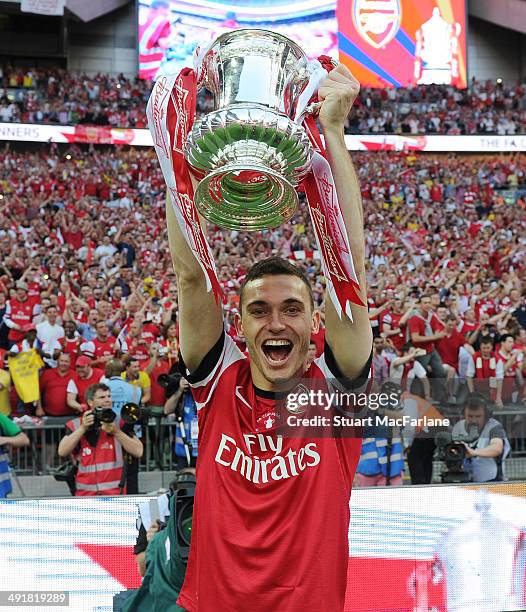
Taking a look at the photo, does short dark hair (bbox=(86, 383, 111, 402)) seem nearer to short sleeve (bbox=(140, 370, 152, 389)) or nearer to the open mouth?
short sleeve (bbox=(140, 370, 152, 389))

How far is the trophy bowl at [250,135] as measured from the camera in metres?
1.81

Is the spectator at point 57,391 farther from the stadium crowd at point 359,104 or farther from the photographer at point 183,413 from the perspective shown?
the stadium crowd at point 359,104

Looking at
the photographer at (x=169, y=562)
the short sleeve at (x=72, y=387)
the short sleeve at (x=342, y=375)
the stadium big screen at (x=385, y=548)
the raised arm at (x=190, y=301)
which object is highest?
the raised arm at (x=190, y=301)

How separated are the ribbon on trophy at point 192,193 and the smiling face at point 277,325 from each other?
0.09 m

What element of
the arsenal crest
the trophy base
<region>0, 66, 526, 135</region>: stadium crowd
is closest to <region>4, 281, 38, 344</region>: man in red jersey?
the trophy base

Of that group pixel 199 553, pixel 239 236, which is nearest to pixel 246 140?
pixel 199 553

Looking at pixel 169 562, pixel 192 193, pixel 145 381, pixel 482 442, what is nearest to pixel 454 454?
pixel 482 442

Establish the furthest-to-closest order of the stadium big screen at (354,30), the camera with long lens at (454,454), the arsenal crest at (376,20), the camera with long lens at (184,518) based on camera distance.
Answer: the arsenal crest at (376,20)
the stadium big screen at (354,30)
the camera with long lens at (454,454)
the camera with long lens at (184,518)

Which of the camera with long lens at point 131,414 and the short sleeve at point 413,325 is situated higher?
the short sleeve at point 413,325

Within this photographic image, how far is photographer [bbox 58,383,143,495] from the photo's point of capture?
5578 millimetres

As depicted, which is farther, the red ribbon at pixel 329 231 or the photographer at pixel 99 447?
the photographer at pixel 99 447

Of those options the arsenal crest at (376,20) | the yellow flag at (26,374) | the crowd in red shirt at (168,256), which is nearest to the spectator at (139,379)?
the crowd in red shirt at (168,256)

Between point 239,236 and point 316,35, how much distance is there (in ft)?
53.9

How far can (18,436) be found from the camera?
552 cm
